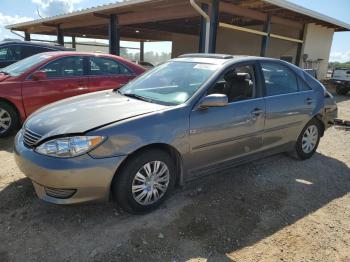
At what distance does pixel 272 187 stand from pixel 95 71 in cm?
404

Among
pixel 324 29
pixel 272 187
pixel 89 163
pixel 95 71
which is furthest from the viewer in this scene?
pixel 324 29

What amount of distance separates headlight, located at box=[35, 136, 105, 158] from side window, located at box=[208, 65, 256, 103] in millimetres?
1683

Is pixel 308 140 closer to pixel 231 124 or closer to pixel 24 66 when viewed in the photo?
pixel 231 124

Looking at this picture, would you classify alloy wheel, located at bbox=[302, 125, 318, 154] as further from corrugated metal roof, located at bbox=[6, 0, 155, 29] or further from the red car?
corrugated metal roof, located at bbox=[6, 0, 155, 29]

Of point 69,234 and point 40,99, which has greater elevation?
point 40,99

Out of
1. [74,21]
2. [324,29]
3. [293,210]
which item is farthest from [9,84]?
[324,29]

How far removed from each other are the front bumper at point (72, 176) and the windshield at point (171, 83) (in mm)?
976

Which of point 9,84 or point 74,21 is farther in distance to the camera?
point 74,21

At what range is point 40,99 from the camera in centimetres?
546

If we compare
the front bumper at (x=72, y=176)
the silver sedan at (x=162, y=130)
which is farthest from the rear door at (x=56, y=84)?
the front bumper at (x=72, y=176)

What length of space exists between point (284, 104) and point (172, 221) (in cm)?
223

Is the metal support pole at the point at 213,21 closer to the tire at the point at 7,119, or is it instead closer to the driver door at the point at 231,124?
the driver door at the point at 231,124

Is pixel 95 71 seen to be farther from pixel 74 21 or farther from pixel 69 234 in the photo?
pixel 74 21

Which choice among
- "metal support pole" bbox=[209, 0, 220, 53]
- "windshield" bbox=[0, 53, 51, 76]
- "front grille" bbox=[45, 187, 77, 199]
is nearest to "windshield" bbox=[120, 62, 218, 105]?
"front grille" bbox=[45, 187, 77, 199]
